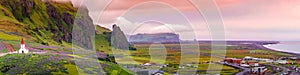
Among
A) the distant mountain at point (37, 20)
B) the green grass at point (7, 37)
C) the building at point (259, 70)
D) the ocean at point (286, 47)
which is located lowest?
the building at point (259, 70)

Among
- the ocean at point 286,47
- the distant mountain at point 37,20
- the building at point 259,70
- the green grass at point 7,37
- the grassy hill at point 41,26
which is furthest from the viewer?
the ocean at point 286,47

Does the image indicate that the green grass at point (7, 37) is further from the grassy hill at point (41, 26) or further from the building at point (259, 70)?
the building at point (259, 70)

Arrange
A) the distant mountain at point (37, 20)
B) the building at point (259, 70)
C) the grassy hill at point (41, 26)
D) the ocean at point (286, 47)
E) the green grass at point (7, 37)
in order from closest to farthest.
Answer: the building at point (259, 70), the green grass at point (7, 37), the grassy hill at point (41, 26), the distant mountain at point (37, 20), the ocean at point (286, 47)

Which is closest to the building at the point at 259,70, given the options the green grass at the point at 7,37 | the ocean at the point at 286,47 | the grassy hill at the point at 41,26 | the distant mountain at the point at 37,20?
the ocean at the point at 286,47

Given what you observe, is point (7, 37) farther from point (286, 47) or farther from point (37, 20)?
point (286, 47)

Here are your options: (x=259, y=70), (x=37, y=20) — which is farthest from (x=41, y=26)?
(x=259, y=70)

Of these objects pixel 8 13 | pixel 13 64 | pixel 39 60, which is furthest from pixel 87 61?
pixel 8 13

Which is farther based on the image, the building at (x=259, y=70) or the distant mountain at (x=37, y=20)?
the distant mountain at (x=37, y=20)

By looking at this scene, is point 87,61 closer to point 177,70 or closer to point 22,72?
point 22,72
